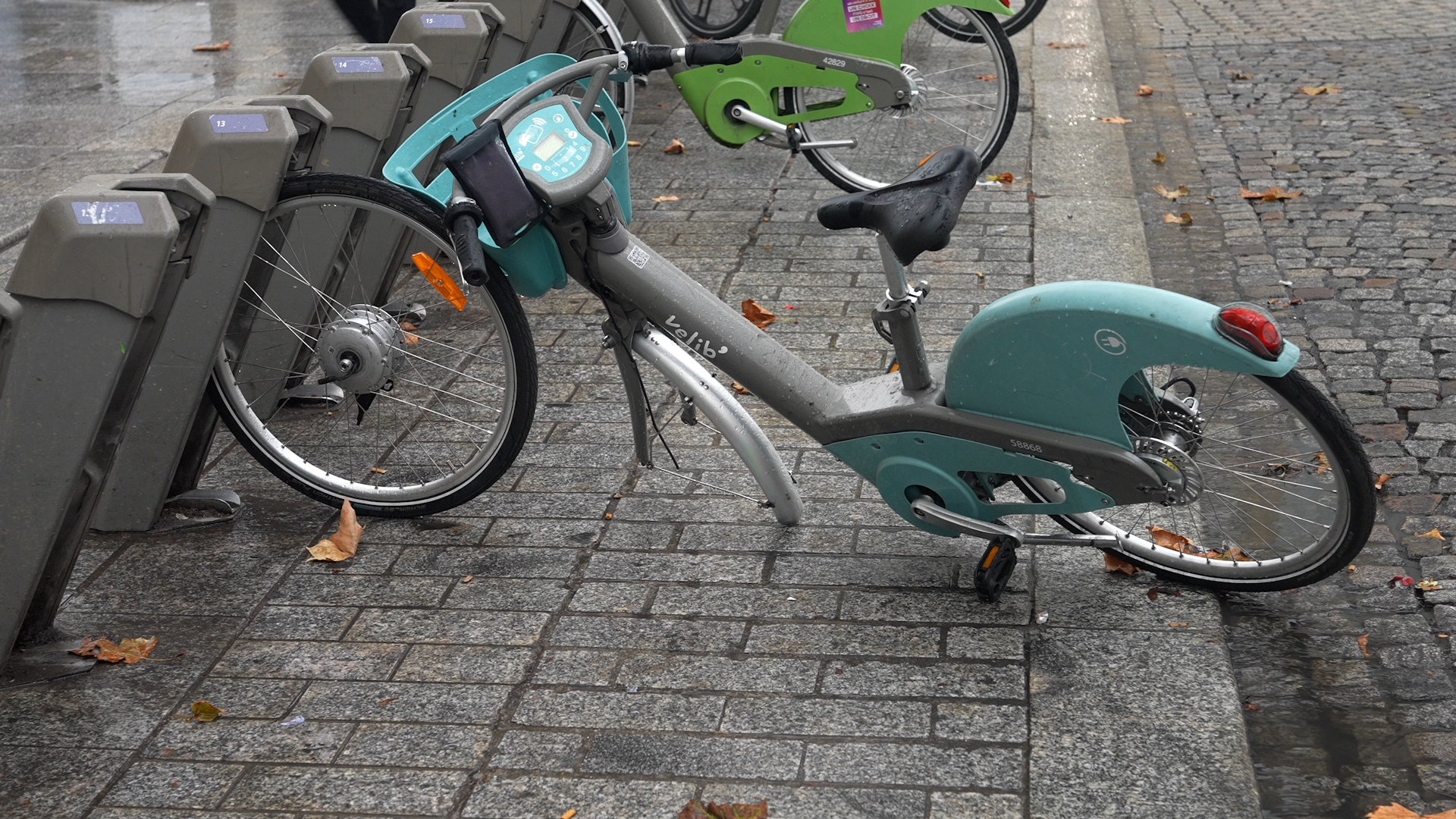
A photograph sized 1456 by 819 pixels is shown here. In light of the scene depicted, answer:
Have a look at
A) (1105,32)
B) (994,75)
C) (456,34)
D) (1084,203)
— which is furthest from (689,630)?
(1105,32)

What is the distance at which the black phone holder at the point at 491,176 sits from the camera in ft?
10.7

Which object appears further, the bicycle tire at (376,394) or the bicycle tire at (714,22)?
the bicycle tire at (714,22)

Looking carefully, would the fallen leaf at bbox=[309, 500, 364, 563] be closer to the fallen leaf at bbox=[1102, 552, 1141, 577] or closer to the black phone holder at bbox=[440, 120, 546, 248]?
the black phone holder at bbox=[440, 120, 546, 248]

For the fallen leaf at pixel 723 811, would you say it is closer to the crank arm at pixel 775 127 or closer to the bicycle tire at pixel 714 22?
the crank arm at pixel 775 127

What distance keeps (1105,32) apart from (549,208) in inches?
304

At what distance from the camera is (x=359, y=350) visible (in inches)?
146

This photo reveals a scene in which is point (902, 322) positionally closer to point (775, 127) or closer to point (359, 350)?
point (359, 350)

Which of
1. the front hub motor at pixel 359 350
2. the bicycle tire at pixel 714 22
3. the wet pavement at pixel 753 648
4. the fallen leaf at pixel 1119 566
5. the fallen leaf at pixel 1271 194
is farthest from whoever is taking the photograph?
the bicycle tire at pixel 714 22

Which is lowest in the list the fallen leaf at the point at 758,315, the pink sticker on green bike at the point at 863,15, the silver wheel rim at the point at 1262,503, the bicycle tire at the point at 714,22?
the bicycle tire at the point at 714,22

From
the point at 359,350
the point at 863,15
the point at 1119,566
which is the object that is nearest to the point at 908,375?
the point at 1119,566

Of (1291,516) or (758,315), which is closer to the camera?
(1291,516)

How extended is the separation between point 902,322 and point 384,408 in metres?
1.81

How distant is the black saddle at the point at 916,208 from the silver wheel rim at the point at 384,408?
3.31 ft

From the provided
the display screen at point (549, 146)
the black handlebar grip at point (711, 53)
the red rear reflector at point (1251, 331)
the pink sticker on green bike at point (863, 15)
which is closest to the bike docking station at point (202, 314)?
the display screen at point (549, 146)
